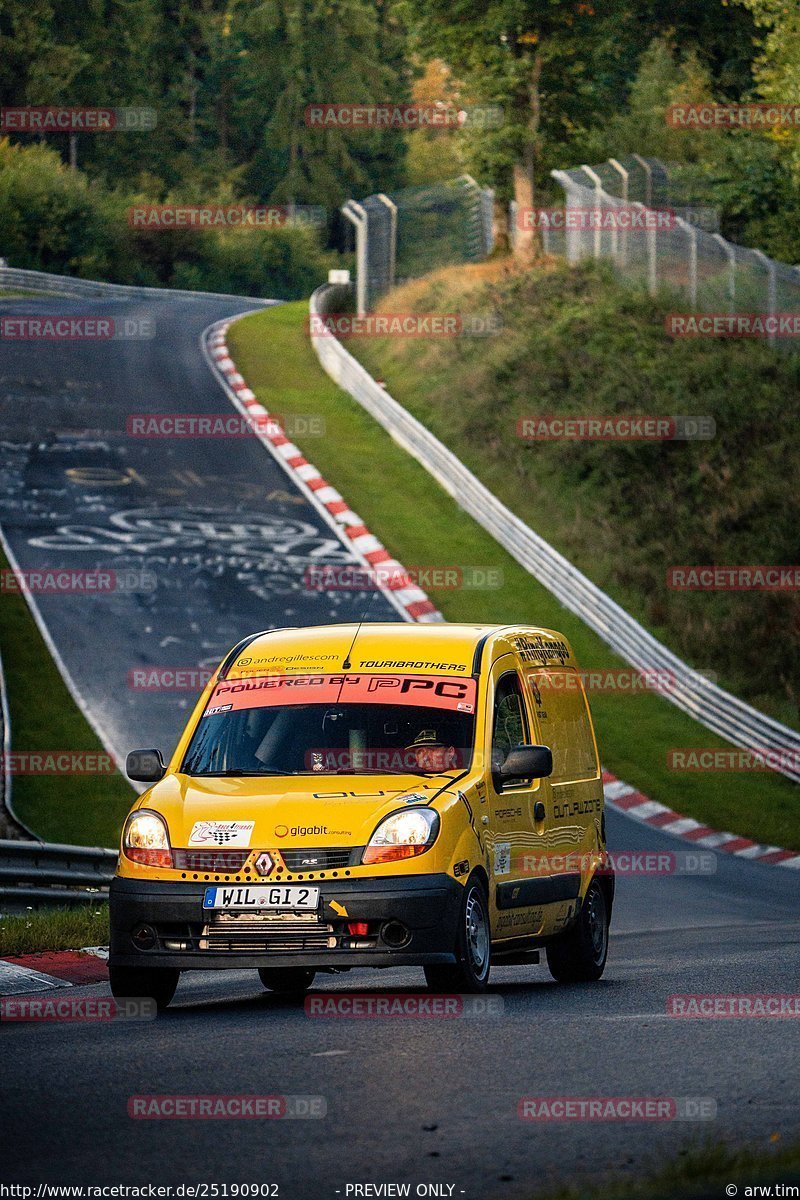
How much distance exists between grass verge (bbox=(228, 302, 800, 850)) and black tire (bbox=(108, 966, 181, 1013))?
1224 cm

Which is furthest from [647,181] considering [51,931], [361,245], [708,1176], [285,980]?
[708,1176]

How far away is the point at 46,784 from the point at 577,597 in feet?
32.4

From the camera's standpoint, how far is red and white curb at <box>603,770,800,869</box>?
20.1m

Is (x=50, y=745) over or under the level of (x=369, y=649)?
under

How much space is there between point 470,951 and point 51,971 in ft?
10.5

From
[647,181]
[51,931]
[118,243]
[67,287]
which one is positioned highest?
[647,181]

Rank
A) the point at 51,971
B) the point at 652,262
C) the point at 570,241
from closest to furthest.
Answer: the point at 51,971 → the point at 652,262 → the point at 570,241

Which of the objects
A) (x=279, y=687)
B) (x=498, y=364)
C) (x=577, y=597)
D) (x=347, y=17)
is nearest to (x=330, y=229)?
(x=347, y=17)

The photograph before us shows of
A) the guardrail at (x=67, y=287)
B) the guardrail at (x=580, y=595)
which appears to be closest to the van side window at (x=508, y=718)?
the guardrail at (x=580, y=595)

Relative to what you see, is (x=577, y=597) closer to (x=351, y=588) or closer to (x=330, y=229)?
(x=351, y=588)

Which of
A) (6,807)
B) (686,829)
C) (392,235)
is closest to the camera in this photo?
(6,807)

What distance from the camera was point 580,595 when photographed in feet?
90.8

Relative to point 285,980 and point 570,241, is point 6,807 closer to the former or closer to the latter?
point 285,980

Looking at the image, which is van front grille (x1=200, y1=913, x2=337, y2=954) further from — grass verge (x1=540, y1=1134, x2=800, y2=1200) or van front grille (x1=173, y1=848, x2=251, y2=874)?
grass verge (x1=540, y1=1134, x2=800, y2=1200)
